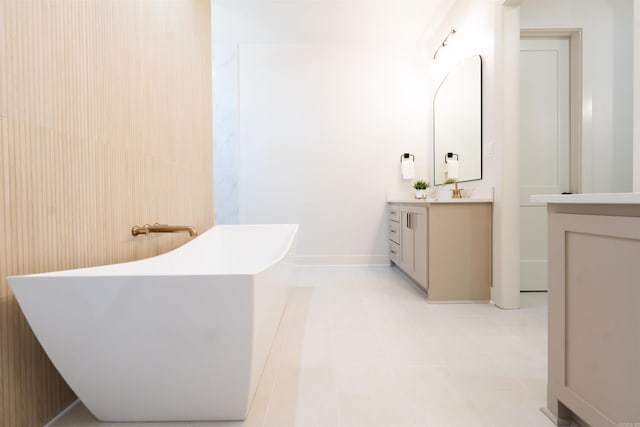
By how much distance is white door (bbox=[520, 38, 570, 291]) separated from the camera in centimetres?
307

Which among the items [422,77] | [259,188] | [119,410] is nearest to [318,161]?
[259,188]

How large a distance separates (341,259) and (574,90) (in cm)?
289

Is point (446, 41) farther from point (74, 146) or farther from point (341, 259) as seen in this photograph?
point (74, 146)

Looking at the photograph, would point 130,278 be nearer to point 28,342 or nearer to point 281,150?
point 28,342

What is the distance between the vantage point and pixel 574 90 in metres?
3.02

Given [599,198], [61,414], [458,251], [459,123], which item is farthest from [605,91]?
[61,414]

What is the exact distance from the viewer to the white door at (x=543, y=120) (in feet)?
10.1

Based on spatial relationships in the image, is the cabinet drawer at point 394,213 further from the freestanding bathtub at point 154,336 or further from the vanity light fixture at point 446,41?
the freestanding bathtub at point 154,336

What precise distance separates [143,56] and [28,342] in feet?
4.80

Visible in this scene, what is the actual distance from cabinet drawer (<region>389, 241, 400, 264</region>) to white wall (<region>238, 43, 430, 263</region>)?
17 cm

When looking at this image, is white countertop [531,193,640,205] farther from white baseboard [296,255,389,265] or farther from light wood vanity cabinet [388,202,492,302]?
white baseboard [296,255,389,265]

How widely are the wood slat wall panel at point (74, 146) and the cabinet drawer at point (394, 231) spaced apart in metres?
2.36

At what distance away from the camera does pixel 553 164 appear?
310 centimetres

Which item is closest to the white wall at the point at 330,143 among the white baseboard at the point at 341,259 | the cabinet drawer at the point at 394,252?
the white baseboard at the point at 341,259
